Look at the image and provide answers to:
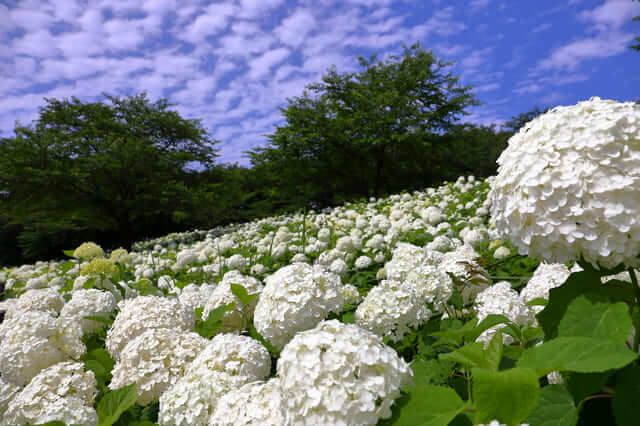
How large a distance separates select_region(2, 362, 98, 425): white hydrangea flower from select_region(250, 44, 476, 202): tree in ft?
58.0

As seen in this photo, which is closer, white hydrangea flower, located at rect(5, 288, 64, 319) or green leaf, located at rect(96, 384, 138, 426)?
green leaf, located at rect(96, 384, 138, 426)

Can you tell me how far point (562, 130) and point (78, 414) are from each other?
179cm

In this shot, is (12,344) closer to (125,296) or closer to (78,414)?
(78,414)

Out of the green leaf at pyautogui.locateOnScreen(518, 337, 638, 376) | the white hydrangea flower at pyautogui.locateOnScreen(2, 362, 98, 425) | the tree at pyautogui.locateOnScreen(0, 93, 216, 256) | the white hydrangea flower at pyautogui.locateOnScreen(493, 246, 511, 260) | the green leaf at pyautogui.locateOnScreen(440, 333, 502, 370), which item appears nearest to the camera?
the green leaf at pyautogui.locateOnScreen(518, 337, 638, 376)

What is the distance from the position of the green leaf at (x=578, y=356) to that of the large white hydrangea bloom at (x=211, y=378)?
950 millimetres

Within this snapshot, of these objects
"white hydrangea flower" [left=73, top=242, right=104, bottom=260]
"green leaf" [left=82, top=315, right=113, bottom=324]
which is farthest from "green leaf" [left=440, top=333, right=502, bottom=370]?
"white hydrangea flower" [left=73, top=242, right=104, bottom=260]

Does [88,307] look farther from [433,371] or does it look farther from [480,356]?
[480,356]

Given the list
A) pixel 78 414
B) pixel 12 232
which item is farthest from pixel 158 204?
pixel 78 414

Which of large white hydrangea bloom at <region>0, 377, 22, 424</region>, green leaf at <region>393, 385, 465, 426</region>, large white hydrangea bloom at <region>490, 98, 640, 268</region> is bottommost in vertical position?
large white hydrangea bloom at <region>0, 377, 22, 424</region>

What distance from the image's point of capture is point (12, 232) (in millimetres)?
23578

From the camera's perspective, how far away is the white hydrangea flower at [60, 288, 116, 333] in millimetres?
2480

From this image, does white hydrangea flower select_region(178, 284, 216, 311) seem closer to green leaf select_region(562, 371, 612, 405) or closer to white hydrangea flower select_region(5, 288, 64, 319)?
white hydrangea flower select_region(5, 288, 64, 319)

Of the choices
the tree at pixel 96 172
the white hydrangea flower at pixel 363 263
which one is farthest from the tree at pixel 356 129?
the white hydrangea flower at pixel 363 263

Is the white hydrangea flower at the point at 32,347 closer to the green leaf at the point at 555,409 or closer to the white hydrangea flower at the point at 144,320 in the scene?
the white hydrangea flower at the point at 144,320
